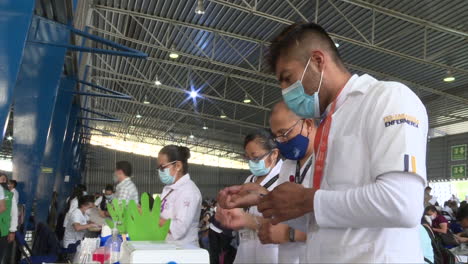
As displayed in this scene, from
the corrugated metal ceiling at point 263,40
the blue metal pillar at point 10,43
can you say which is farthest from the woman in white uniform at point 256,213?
the corrugated metal ceiling at point 263,40

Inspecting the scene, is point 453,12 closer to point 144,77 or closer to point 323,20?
point 323,20

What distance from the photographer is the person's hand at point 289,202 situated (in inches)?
49.6

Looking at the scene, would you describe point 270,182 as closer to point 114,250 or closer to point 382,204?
point 114,250

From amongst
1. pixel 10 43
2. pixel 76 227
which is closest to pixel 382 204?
pixel 10 43

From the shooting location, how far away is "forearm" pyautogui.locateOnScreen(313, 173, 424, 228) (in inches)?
44.1

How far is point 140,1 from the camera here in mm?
11727

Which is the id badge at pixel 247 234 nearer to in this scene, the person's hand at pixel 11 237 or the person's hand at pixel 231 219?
the person's hand at pixel 231 219

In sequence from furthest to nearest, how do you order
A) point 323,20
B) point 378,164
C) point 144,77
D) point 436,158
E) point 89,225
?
point 436,158 → point 144,77 → point 323,20 → point 89,225 → point 378,164

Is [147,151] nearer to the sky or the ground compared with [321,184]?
nearer to the sky

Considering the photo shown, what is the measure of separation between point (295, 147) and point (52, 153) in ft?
21.4

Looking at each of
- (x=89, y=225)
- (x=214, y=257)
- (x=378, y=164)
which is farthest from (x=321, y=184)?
(x=89, y=225)

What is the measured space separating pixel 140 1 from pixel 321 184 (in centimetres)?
1126

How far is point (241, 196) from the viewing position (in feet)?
5.38

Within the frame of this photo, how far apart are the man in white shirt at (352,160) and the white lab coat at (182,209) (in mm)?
1980
